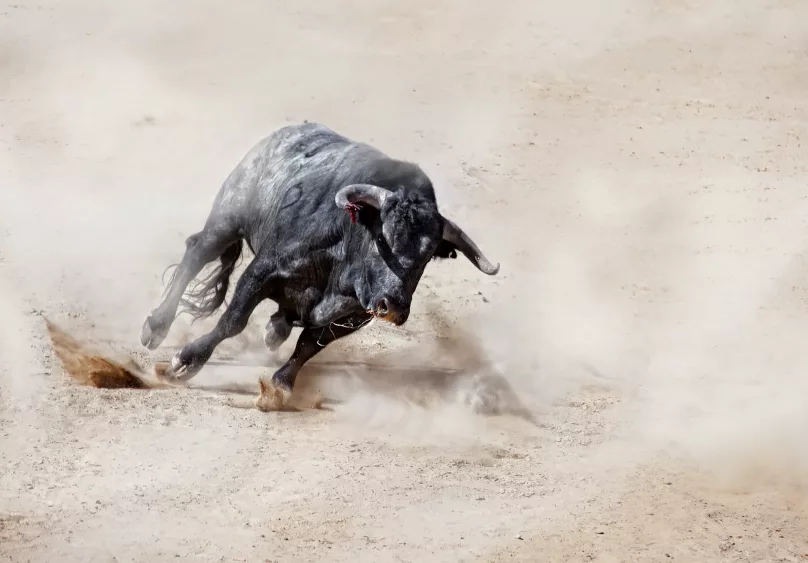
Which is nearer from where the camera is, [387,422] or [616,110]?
[387,422]

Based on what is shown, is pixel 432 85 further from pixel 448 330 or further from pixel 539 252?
pixel 448 330

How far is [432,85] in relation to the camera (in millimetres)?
17969

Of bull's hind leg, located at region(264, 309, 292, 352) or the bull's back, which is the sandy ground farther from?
the bull's back

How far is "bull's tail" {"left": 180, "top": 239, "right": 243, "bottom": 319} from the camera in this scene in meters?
10.5

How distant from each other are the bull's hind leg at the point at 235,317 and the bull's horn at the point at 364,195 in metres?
1.05

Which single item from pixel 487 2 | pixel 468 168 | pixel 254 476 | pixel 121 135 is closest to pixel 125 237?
pixel 121 135

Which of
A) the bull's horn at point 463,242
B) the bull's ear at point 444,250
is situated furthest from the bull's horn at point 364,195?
the bull's ear at point 444,250

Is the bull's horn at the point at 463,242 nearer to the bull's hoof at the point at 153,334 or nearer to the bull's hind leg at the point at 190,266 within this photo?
the bull's hind leg at the point at 190,266

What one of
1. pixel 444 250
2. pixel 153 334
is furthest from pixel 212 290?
pixel 444 250

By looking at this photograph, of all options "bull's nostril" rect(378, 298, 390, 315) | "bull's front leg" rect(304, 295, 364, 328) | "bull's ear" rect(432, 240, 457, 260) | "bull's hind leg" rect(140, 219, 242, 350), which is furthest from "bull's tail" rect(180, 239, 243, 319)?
"bull's nostril" rect(378, 298, 390, 315)

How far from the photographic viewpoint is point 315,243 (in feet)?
29.4

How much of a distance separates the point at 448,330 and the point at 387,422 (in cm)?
258

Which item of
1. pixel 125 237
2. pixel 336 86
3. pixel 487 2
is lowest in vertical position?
pixel 125 237

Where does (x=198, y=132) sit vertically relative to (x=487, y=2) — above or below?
below
